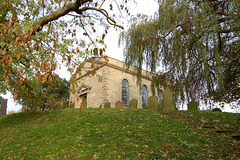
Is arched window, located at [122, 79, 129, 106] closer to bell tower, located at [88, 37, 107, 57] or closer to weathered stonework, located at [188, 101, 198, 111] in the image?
weathered stonework, located at [188, 101, 198, 111]

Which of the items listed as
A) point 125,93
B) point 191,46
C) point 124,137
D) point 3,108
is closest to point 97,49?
point 124,137

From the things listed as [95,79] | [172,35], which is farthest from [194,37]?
[95,79]

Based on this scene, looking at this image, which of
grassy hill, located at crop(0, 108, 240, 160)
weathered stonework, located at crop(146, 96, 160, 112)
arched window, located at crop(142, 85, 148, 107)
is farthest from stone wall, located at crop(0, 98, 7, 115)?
arched window, located at crop(142, 85, 148, 107)

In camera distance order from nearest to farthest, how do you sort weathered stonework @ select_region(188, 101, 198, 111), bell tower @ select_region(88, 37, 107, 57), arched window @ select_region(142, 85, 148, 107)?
1. bell tower @ select_region(88, 37, 107, 57)
2. weathered stonework @ select_region(188, 101, 198, 111)
3. arched window @ select_region(142, 85, 148, 107)

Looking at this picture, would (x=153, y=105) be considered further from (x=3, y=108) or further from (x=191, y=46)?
(x=3, y=108)

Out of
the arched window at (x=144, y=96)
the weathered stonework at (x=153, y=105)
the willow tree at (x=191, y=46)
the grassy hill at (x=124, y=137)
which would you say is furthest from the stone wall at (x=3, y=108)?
the arched window at (x=144, y=96)

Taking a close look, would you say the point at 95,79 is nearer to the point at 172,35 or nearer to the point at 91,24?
the point at 172,35

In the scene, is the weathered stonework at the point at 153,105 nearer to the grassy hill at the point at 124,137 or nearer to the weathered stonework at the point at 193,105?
the grassy hill at the point at 124,137

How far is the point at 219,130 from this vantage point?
6730 millimetres

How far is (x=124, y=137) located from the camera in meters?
6.29

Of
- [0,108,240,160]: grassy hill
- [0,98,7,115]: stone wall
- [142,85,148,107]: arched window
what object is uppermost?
[142,85,148,107]: arched window

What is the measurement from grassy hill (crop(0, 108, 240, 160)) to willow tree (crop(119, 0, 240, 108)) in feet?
6.01

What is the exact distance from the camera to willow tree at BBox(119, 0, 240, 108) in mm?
7836

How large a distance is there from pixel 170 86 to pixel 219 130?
13.3ft
